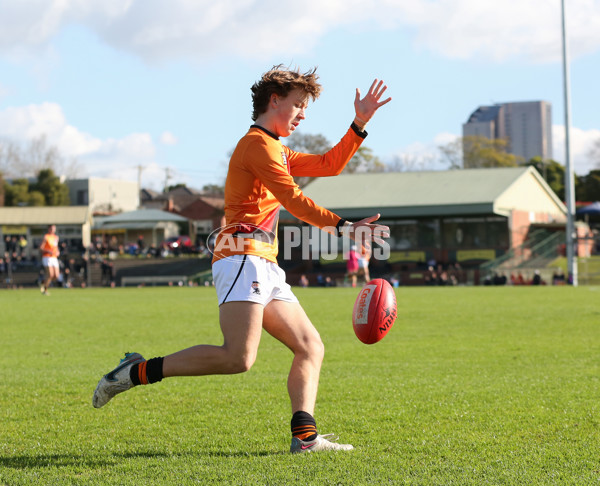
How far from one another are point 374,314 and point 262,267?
979mm

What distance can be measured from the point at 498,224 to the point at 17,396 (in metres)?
44.0

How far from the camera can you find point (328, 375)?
820cm

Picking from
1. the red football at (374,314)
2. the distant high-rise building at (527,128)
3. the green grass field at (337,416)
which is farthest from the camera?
the distant high-rise building at (527,128)

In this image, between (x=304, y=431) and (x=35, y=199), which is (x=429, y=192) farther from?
(x=35, y=199)

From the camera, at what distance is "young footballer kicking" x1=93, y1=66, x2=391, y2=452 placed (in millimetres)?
4723

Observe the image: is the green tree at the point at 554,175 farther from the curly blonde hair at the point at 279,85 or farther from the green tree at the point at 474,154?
the curly blonde hair at the point at 279,85

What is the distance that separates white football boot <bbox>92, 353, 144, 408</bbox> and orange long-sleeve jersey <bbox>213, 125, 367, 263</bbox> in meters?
0.89

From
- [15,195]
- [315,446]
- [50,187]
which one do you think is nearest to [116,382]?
[315,446]

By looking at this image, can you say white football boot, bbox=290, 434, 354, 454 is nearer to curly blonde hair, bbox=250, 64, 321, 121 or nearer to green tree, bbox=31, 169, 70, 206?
curly blonde hair, bbox=250, 64, 321, 121

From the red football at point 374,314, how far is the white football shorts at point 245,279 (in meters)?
0.78

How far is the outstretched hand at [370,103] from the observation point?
5.57 metres

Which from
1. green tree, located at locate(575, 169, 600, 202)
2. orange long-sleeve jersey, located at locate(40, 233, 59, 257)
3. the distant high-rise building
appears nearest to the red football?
orange long-sleeve jersey, located at locate(40, 233, 59, 257)

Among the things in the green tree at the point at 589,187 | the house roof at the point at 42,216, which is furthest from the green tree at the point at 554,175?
the house roof at the point at 42,216

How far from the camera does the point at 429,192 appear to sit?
51.1m
